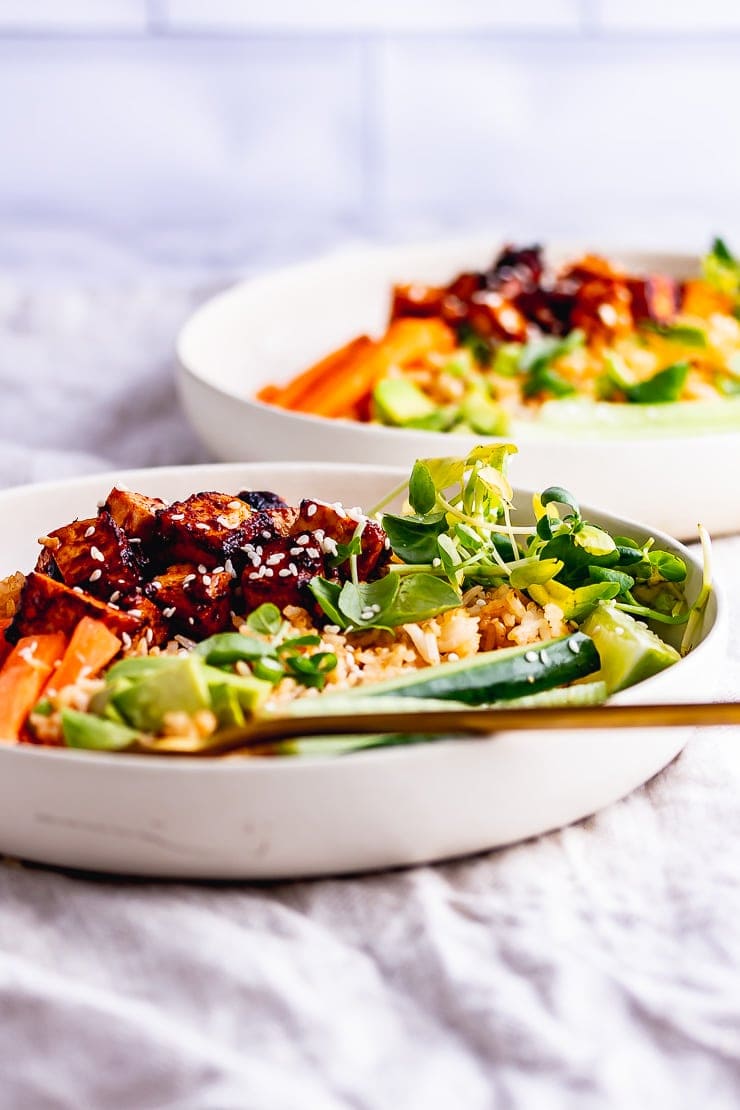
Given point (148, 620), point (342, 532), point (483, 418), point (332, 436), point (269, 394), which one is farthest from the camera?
point (269, 394)

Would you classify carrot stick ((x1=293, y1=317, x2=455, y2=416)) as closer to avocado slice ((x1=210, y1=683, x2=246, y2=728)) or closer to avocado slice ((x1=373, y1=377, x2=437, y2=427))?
avocado slice ((x1=373, y1=377, x2=437, y2=427))

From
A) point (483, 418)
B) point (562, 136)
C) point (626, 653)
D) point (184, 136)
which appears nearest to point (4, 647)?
point (626, 653)

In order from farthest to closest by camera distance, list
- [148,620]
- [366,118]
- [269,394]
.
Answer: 1. [366,118]
2. [269,394]
3. [148,620]

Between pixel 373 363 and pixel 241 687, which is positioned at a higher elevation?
pixel 241 687

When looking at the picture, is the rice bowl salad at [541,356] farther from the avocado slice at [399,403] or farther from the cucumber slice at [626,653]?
the cucumber slice at [626,653]

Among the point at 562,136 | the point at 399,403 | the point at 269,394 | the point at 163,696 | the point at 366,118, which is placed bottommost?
the point at 562,136

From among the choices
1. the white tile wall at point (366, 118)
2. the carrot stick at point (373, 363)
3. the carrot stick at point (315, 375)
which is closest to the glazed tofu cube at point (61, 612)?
the carrot stick at point (373, 363)

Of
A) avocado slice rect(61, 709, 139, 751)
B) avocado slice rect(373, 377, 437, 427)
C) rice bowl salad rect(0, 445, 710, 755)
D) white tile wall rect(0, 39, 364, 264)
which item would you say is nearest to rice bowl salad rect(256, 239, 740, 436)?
avocado slice rect(373, 377, 437, 427)

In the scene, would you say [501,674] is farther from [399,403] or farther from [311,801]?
[399,403]
